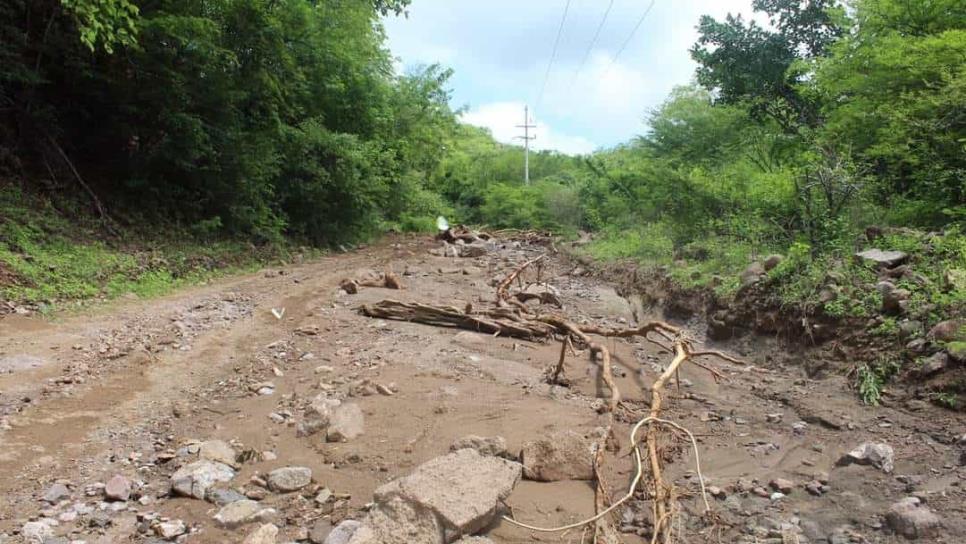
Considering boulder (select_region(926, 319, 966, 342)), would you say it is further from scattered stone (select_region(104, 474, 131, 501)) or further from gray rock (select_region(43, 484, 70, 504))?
gray rock (select_region(43, 484, 70, 504))

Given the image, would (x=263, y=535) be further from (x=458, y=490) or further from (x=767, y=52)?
(x=767, y=52)

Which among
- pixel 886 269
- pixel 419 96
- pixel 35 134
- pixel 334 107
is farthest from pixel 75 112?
pixel 886 269

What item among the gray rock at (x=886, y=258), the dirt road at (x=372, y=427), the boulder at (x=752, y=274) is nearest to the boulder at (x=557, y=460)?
the dirt road at (x=372, y=427)

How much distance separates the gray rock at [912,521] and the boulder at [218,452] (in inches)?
156

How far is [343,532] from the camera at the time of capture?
123 inches

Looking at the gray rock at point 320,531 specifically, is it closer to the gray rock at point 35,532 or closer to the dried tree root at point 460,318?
the gray rock at point 35,532

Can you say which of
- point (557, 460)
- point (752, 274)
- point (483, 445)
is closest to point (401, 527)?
point (483, 445)

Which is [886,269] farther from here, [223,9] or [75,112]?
[75,112]

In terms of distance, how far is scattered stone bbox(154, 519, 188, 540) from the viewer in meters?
3.11

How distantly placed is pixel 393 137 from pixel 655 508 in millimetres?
17470

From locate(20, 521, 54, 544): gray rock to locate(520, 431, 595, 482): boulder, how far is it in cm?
259

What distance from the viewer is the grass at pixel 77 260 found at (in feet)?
24.2

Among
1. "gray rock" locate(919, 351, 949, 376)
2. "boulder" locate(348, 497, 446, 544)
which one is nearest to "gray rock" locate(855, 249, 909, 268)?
"gray rock" locate(919, 351, 949, 376)

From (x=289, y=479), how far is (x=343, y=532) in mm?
741
